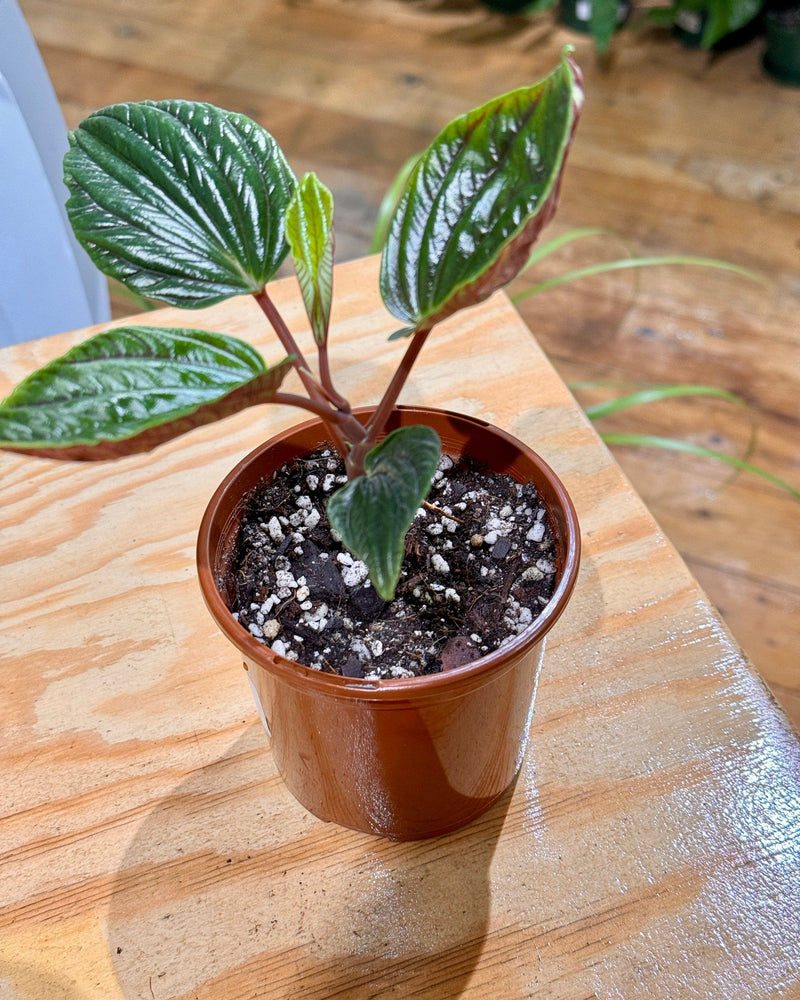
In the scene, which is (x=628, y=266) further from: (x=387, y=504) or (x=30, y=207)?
(x=387, y=504)

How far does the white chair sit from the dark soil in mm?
627

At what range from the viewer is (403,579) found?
1.89ft

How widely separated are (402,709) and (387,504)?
0.13 meters

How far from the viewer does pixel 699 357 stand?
1738 mm

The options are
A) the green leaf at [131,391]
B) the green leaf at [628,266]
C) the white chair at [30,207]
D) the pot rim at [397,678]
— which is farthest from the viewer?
the green leaf at [628,266]

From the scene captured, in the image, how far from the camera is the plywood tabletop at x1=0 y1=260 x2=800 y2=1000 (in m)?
0.56

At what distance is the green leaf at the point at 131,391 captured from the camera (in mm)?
365

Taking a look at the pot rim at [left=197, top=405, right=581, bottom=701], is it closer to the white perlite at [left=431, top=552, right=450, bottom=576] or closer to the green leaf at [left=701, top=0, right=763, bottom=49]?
the white perlite at [left=431, top=552, right=450, bottom=576]

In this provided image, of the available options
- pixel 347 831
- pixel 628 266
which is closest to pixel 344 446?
pixel 347 831

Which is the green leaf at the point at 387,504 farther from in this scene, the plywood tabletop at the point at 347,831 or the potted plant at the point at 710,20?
the potted plant at the point at 710,20

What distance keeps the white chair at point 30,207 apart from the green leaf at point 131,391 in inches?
28.5

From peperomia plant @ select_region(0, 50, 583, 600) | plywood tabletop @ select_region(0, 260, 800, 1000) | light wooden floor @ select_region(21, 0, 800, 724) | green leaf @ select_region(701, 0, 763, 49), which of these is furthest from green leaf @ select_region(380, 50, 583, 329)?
green leaf @ select_region(701, 0, 763, 49)

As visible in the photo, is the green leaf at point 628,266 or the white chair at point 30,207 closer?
the white chair at point 30,207

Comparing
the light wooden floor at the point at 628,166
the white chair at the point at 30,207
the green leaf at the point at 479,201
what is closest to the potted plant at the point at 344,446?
the green leaf at the point at 479,201
